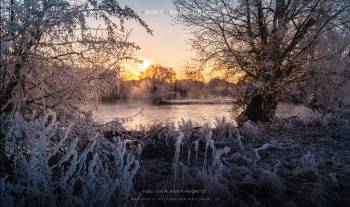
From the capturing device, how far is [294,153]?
5730mm

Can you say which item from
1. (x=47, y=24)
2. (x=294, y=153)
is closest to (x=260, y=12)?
(x=294, y=153)

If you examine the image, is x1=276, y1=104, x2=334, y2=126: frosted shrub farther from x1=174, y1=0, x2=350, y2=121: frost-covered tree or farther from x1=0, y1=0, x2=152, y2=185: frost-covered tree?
x1=0, y1=0, x2=152, y2=185: frost-covered tree

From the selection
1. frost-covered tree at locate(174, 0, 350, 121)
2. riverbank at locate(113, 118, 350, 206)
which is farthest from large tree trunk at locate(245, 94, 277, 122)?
riverbank at locate(113, 118, 350, 206)

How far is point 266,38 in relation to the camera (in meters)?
10.4

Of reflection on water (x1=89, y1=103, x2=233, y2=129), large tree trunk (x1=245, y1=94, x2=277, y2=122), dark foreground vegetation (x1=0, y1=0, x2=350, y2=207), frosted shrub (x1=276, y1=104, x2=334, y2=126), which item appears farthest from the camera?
reflection on water (x1=89, y1=103, x2=233, y2=129)

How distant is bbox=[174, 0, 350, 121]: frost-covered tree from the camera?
998cm

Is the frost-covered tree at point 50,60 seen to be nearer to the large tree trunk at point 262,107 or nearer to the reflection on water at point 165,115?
the reflection on water at point 165,115

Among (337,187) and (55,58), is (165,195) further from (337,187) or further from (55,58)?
(55,58)

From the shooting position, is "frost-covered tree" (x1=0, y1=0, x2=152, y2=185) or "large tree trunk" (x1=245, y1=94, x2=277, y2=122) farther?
"large tree trunk" (x1=245, y1=94, x2=277, y2=122)

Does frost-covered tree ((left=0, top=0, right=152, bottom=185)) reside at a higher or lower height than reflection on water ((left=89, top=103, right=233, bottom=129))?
higher

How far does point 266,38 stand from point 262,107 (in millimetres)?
1957

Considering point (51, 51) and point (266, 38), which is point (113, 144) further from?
point (266, 38)

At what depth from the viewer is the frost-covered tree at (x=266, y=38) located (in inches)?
393

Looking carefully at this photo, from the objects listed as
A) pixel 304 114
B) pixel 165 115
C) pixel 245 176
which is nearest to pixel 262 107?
pixel 304 114
